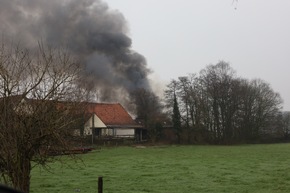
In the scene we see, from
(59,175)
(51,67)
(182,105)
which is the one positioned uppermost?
(182,105)

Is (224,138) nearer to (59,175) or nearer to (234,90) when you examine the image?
(234,90)

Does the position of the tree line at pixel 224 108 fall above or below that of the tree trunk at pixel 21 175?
above

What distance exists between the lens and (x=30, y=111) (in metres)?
9.20

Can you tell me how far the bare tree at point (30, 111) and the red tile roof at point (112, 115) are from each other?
5898 centimetres

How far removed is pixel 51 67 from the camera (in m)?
9.61

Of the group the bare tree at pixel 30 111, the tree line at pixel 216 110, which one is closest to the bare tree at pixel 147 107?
the tree line at pixel 216 110

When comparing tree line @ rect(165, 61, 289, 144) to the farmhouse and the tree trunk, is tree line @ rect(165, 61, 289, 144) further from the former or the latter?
the tree trunk

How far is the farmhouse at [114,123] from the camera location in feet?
225

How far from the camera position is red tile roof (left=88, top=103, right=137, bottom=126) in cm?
6931

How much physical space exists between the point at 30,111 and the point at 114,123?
200 feet

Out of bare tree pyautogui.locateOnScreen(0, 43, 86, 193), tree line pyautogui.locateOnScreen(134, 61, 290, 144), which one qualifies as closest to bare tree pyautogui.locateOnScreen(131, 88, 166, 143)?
tree line pyautogui.locateOnScreen(134, 61, 290, 144)

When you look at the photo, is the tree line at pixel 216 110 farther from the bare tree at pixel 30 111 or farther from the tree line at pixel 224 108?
the bare tree at pixel 30 111

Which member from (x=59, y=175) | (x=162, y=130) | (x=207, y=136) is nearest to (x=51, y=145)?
(x=59, y=175)

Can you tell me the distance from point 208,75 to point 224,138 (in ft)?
39.3
